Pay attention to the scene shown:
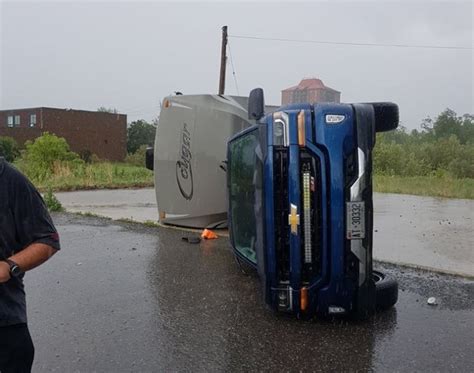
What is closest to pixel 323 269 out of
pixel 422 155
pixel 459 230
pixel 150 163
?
pixel 150 163

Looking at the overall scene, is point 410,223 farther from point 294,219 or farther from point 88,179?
point 88,179

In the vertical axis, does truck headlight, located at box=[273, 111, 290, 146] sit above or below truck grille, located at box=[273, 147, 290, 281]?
above

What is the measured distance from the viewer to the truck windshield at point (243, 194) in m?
4.64

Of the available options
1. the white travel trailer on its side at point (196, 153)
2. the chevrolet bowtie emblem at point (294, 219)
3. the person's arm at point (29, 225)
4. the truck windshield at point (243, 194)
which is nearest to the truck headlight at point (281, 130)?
the chevrolet bowtie emblem at point (294, 219)

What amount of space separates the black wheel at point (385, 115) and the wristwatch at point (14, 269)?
3219 mm

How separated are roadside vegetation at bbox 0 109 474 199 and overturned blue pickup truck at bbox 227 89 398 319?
181 centimetres

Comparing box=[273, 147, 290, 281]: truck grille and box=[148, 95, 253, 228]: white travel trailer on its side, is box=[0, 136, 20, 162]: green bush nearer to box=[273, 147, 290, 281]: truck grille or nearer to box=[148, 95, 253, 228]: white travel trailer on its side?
box=[273, 147, 290, 281]: truck grille

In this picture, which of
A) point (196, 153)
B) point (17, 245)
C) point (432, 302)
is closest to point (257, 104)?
point (432, 302)

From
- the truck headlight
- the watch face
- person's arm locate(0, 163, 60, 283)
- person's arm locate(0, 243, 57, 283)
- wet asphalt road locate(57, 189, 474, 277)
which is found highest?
the truck headlight

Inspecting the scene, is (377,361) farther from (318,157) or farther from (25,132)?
(25,132)

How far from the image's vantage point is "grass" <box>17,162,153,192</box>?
18.4 metres

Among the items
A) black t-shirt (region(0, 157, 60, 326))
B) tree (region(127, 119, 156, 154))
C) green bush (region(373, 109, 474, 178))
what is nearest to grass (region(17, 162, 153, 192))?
black t-shirt (region(0, 157, 60, 326))

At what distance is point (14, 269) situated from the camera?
1.97 meters

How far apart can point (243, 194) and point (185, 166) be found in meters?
3.20
